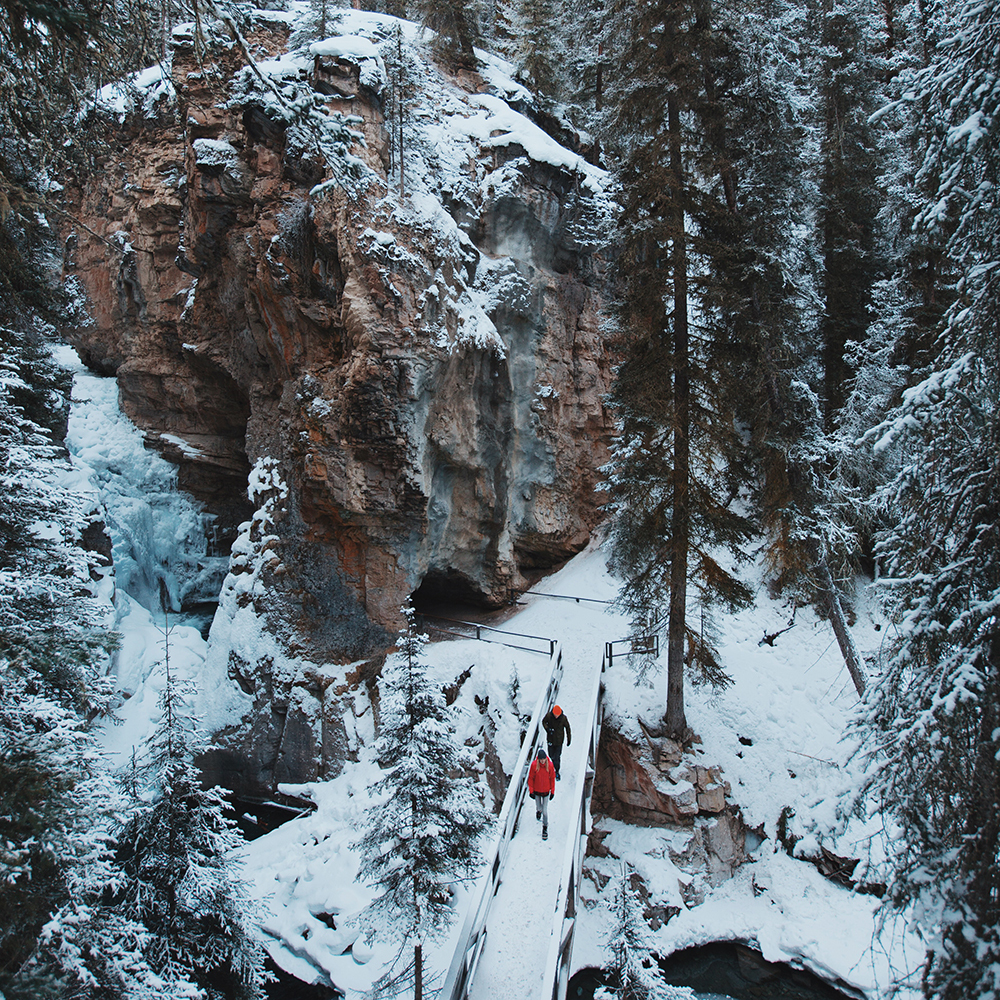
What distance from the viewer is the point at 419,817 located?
699cm

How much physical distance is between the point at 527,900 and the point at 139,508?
18.4 m

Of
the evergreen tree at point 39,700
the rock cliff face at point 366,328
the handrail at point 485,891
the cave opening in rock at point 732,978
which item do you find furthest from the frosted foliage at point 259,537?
the cave opening in rock at point 732,978

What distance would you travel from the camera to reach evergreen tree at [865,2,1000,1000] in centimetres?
375

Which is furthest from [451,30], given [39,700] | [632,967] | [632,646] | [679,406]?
[632,967]

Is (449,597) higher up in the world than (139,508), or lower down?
lower down

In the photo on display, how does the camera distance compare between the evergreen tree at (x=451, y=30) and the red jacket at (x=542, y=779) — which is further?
the evergreen tree at (x=451, y=30)

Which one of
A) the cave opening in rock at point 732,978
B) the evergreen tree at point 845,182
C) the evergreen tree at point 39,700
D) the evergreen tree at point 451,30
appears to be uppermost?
the evergreen tree at point 451,30

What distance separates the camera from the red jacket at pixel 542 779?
322 inches

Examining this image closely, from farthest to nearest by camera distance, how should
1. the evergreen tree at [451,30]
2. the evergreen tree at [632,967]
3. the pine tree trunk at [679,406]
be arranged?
the evergreen tree at [451,30] → the pine tree trunk at [679,406] → the evergreen tree at [632,967]

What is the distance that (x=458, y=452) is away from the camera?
15.4 m

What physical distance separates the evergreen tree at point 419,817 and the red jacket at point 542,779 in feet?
3.28

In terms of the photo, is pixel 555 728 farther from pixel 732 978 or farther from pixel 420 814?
pixel 732 978

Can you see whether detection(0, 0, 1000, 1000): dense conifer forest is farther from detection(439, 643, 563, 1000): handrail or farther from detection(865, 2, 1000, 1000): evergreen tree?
detection(439, 643, 563, 1000): handrail

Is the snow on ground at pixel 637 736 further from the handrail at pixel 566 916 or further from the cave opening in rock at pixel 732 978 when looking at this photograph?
the handrail at pixel 566 916
